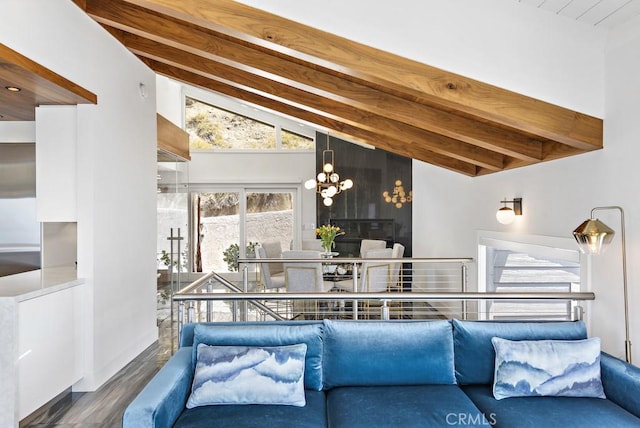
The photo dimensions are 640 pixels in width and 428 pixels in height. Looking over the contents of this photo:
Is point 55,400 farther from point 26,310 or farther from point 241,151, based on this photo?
point 241,151

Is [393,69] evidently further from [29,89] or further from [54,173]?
[54,173]

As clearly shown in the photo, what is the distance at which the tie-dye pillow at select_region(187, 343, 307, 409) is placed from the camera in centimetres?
231

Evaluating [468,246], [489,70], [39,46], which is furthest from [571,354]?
[39,46]

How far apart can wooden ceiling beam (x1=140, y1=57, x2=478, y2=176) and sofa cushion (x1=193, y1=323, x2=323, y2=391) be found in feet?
10.6

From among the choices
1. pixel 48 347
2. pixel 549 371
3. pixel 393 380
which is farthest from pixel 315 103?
pixel 549 371

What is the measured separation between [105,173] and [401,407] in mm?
3042

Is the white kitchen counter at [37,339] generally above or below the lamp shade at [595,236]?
below

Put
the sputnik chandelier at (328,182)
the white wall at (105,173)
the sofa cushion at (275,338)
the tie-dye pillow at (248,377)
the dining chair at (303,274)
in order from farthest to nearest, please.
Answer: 1. the sputnik chandelier at (328,182)
2. the dining chair at (303,274)
3. the white wall at (105,173)
4. the sofa cushion at (275,338)
5. the tie-dye pillow at (248,377)

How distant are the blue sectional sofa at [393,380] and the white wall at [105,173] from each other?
1381 millimetres

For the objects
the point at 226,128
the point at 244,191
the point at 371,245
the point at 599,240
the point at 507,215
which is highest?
the point at 226,128

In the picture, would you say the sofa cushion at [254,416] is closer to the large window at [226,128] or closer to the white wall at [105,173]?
the white wall at [105,173]

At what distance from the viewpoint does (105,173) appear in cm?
384

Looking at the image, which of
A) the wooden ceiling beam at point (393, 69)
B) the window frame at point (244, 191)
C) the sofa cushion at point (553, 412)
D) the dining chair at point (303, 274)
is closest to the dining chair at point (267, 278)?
the dining chair at point (303, 274)

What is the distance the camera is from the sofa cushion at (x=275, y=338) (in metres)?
2.53
